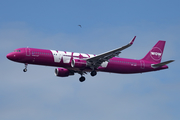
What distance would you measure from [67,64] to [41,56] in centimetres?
503

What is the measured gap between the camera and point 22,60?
60.9 metres

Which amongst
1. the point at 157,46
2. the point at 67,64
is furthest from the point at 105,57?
the point at 157,46

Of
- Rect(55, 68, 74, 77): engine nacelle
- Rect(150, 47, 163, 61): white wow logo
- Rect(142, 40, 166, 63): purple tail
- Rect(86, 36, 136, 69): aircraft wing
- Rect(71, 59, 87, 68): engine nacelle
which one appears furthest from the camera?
Rect(150, 47, 163, 61): white wow logo

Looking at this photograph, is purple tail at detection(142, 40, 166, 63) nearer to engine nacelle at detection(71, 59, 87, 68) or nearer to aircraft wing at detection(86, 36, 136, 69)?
aircraft wing at detection(86, 36, 136, 69)

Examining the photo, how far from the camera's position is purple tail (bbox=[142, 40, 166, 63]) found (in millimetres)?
72625

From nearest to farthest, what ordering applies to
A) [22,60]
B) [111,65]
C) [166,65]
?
[22,60] → [111,65] → [166,65]

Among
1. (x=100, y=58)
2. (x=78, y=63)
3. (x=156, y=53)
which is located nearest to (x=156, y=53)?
(x=156, y=53)

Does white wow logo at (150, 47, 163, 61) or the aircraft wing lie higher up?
white wow logo at (150, 47, 163, 61)

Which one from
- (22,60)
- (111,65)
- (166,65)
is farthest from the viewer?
(166,65)

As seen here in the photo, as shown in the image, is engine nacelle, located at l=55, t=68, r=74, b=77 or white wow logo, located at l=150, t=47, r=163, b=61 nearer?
engine nacelle, located at l=55, t=68, r=74, b=77

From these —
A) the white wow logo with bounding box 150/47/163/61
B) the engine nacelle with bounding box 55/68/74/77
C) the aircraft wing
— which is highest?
the white wow logo with bounding box 150/47/163/61

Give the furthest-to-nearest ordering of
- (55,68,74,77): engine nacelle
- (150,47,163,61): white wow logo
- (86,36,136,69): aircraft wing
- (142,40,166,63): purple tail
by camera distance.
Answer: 1. (150,47,163,61): white wow logo
2. (142,40,166,63): purple tail
3. (55,68,74,77): engine nacelle
4. (86,36,136,69): aircraft wing

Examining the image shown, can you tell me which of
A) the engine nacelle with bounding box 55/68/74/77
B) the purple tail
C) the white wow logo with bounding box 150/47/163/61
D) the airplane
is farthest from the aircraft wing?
the white wow logo with bounding box 150/47/163/61

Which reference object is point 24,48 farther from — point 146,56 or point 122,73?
point 146,56
